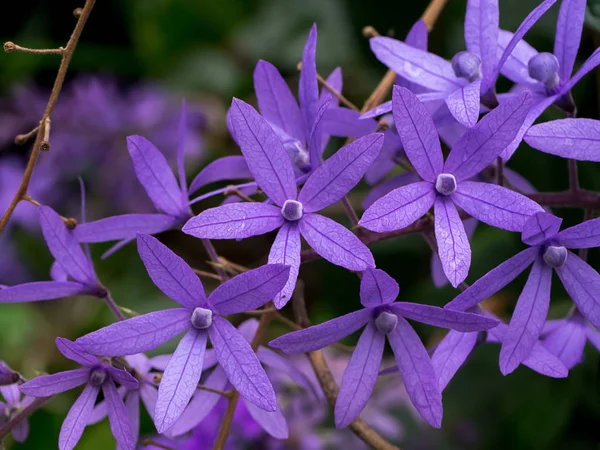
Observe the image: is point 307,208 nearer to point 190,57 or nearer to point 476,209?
point 476,209

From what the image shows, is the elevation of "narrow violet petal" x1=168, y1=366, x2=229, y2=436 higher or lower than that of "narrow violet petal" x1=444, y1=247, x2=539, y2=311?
lower

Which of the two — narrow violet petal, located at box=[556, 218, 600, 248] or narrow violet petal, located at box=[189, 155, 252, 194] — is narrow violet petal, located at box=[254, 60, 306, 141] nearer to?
narrow violet petal, located at box=[189, 155, 252, 194]

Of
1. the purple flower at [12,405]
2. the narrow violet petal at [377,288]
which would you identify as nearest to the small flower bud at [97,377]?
the purple flower at [12,405]

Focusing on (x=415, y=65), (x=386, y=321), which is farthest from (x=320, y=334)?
(x=415, y=65)

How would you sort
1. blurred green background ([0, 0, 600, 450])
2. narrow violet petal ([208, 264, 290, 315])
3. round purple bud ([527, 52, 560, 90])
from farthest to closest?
1. blurred green background ([0, 0, 600, 450])
2. round purple bud ([527, 52, 560, 90])
3. narrow violet petal ([208, 264, 290, 315])

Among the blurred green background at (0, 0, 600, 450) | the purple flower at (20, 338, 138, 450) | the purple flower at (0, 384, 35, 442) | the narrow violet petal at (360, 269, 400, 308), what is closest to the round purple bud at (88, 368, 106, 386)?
the purple flower at (20, 338, 138, 450)

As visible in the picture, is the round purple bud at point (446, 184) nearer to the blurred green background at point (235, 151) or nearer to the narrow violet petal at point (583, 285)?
the narrow violet petal at point (583, 285)

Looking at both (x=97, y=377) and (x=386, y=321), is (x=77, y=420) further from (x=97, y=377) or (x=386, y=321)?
(x=386, y=321)
